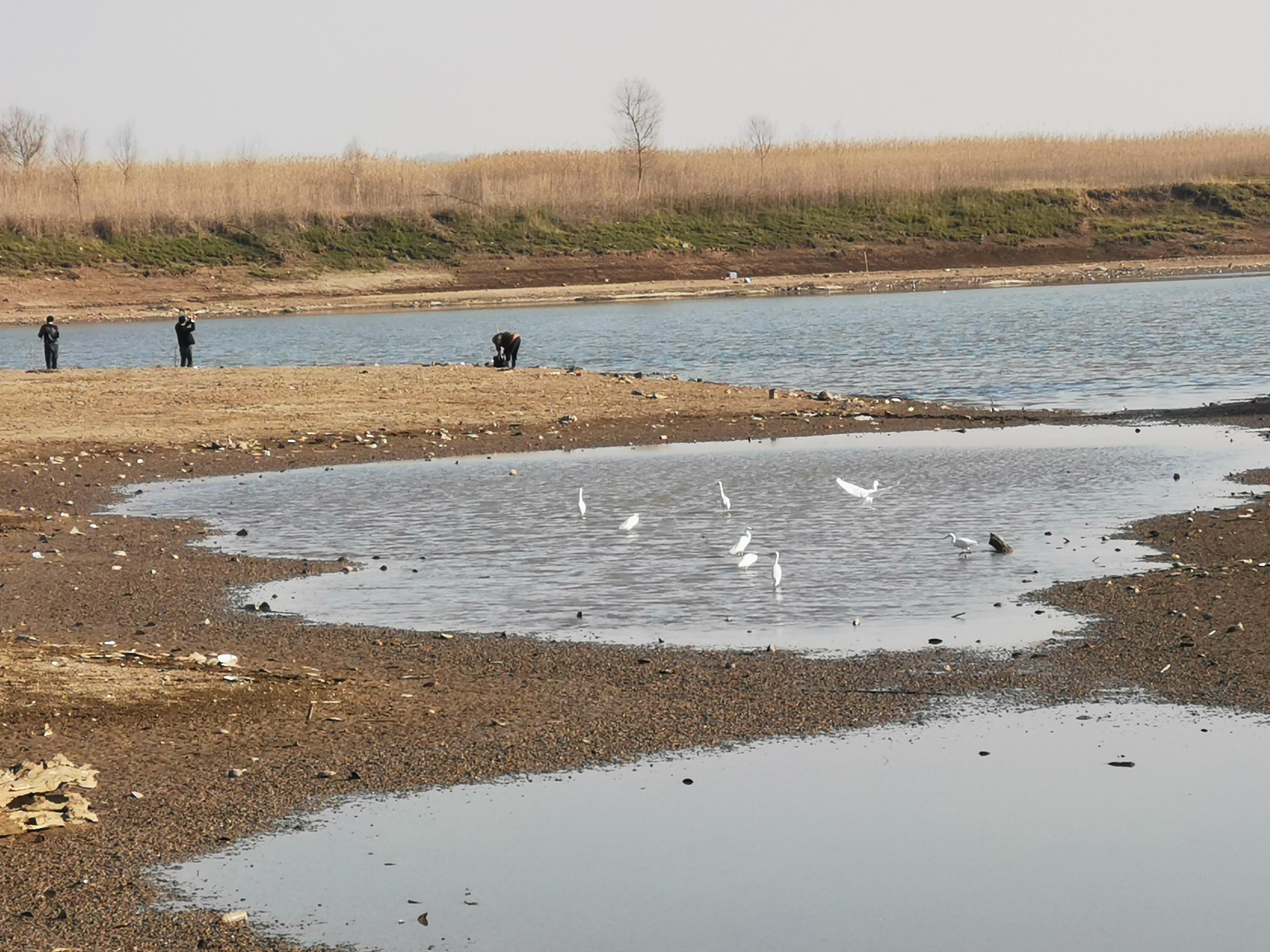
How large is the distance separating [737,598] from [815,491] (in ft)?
19.3

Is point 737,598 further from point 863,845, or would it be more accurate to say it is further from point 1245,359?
point 1245,359

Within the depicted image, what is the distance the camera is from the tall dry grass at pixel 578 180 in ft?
234

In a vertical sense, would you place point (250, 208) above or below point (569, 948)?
above

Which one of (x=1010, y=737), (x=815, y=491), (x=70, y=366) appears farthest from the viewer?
(x=70, y=366)

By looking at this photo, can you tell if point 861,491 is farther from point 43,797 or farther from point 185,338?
point 185,338

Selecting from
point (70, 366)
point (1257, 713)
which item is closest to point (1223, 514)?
point (1257, 713)

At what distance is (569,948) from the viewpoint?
6801mm

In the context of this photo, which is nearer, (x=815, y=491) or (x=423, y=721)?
(x=423, y=721)

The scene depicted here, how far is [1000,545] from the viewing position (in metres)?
14.9

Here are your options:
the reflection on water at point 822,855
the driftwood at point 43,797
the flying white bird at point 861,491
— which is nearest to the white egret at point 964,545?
the flying white bird at point 861,491

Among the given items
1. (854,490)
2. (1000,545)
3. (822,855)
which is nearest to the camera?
(822,855)

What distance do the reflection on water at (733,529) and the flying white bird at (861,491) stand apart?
137mm

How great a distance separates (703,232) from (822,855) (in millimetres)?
67234

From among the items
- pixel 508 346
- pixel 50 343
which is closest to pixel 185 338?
pixel 50 343
